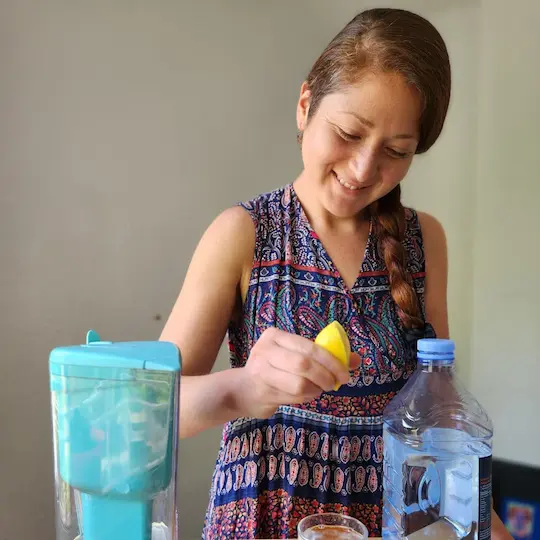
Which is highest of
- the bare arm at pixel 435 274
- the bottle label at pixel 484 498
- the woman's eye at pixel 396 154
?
the woman's eye at pixel 396 154

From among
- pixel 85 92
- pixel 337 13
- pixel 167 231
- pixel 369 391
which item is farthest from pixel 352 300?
pixel 337 13

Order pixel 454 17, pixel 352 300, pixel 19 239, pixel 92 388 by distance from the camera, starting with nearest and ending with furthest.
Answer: pixel 92 388
pixel 352 300
pixel 19 239
pixel 454 17

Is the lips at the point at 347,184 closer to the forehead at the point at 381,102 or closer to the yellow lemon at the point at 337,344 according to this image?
the forehead at the point at 381,102

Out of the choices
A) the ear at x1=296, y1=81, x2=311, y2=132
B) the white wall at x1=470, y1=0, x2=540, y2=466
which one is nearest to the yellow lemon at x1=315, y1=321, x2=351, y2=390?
the ear at x1=296, y1=81, x2=311, y2=132

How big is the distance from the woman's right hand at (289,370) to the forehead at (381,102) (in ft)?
1.17

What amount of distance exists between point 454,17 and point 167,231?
1.16 metres

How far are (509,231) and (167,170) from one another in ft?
3.45

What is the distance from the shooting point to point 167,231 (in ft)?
4.85

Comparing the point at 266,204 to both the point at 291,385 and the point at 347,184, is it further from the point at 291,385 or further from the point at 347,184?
the point at 291,385

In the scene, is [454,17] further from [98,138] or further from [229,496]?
[229,496]

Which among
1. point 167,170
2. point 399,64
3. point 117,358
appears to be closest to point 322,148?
point 399,64

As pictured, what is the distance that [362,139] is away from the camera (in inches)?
31.2

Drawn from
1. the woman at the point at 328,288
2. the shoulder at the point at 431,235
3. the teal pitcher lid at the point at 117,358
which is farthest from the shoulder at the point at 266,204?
the teal pitcher lid at the point at 117,358

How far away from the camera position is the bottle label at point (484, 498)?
574 mm
